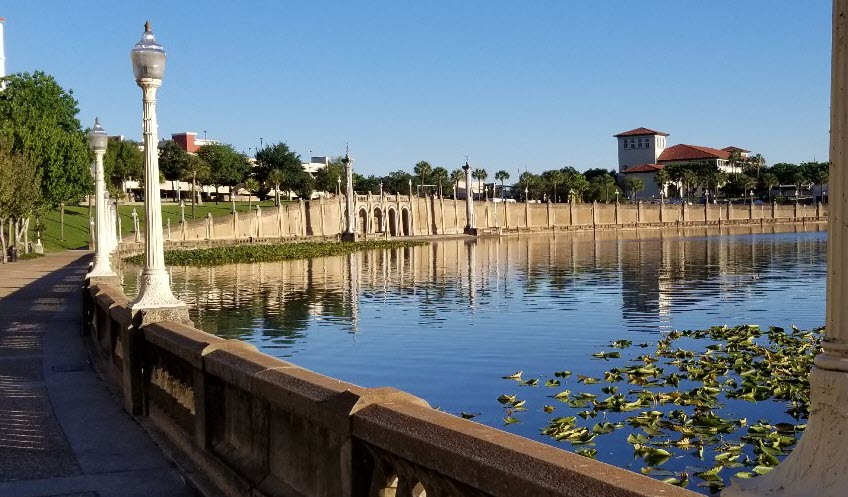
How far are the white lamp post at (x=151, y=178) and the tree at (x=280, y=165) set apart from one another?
441 ft

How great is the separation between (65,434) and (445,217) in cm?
13264

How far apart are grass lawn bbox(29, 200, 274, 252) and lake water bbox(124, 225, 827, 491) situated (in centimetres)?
3554

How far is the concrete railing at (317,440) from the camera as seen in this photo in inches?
161

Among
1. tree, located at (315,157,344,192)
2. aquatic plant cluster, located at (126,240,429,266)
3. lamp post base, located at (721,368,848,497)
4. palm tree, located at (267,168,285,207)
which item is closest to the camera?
lamp post base, located at (721,368,848,497)

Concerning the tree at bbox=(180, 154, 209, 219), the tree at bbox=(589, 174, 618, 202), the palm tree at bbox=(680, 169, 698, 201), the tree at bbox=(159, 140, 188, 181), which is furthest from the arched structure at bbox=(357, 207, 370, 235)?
the palm tree at bbox=(680, 169, 698, 201)

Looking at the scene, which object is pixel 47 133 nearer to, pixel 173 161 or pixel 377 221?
pixel 173 161

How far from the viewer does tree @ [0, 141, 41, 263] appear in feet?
176

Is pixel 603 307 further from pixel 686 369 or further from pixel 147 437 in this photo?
pixel 147 437

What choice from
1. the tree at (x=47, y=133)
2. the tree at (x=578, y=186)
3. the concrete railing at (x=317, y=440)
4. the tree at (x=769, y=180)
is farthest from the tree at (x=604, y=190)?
the concrete railing at (x=317, y=440)

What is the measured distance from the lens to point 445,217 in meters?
142

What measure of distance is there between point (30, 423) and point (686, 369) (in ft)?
39.9

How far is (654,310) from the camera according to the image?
30.3 metres

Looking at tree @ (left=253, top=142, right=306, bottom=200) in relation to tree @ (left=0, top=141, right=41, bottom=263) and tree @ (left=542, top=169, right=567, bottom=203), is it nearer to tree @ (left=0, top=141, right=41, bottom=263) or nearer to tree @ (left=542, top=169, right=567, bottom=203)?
tree @ (left=542, top=169, right=567, bottom=203)

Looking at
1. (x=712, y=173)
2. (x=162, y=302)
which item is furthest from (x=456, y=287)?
(x=712, y=173)
